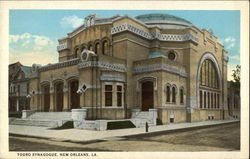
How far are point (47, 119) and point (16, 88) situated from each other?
165 inches

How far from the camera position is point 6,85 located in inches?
464

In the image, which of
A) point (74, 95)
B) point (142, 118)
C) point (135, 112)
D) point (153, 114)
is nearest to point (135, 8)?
point (142, 118)

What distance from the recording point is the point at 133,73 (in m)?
19.3

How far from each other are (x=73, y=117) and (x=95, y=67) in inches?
Answer: 126

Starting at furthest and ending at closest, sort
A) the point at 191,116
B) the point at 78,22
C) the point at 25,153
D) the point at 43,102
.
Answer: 1. the point at 43,102
2. the point at 191,116
3. the point at 78,22
4. the point at 25,153

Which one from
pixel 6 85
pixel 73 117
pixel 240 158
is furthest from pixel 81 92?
pixel 240 158

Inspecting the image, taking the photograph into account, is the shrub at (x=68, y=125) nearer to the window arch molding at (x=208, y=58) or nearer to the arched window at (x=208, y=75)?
the window arch molding at (x=208, y=58)

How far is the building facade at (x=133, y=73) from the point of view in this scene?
57.5 ft

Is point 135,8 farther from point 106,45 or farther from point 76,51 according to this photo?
point 76,51

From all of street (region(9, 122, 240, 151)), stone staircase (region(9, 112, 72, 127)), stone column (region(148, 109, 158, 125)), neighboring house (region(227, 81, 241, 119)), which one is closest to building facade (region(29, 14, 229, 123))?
stone column (region(148, 109, 158, 125))

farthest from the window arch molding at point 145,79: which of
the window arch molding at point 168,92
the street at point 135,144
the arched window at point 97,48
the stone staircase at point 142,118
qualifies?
the street at point 135,144

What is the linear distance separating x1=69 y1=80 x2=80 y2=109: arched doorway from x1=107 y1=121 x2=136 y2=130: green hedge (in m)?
4.29

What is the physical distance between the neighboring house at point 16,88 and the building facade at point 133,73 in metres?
1.33

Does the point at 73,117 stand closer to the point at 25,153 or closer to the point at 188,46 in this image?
the point at 25,153
